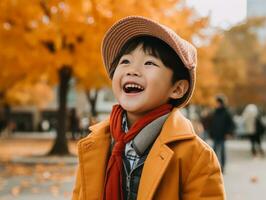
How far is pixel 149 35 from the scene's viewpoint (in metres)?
2.52

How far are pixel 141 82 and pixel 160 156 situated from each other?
1.16 ft

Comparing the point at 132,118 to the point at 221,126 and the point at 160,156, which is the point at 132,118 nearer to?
the point at 160,156

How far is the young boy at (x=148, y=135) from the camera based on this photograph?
2330 mm

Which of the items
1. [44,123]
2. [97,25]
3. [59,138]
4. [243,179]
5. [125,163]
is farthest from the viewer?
[44,123]

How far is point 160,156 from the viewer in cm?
231

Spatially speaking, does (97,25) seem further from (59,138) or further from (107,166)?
(107,166)

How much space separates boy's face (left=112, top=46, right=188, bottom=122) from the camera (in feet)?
8.04

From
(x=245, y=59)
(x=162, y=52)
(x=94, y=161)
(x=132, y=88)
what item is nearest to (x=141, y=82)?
(x=132, y=88)

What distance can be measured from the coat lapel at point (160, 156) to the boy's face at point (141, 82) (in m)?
0.14

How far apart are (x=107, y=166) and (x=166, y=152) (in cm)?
33

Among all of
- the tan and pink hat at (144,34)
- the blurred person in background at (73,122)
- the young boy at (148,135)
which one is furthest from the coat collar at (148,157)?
the blurred person in background at (73,122)

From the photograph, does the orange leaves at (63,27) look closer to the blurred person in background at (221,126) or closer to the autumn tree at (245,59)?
the blurred person in background at (221,126)

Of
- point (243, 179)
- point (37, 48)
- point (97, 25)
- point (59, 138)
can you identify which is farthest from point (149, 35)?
point (59, 138)

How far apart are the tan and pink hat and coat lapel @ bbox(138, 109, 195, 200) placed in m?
0.25
